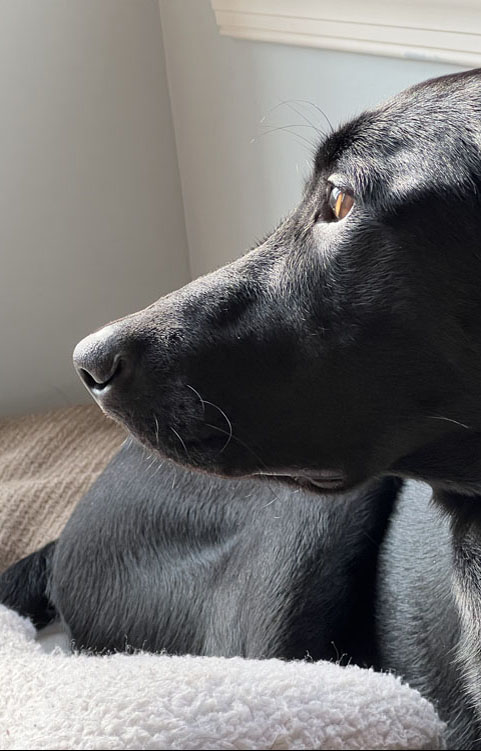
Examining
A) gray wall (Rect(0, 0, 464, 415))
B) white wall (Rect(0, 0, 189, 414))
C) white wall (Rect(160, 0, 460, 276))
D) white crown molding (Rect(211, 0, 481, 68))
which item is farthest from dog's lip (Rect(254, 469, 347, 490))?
white wall (Rect(0, 0, 189, 414))

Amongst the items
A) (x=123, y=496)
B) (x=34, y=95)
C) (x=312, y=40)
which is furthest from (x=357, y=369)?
(x=34, y=95)

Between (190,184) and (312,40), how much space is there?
2.35ft

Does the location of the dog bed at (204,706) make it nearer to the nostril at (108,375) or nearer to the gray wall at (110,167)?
the nostril at (108,375)

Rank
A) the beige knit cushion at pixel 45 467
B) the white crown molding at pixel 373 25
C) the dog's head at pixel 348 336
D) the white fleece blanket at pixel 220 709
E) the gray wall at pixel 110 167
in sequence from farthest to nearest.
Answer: the gray wall at pixel 110 167, the beige knit cushion at pixel 45 467, the white crown molding at pixel 373 25, the dog's head at pixel 348 336, the white fleece blanket at pixel 220 709

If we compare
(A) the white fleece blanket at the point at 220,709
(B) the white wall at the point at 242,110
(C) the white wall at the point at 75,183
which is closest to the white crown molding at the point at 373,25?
(B) the white wall at the point at 242,110

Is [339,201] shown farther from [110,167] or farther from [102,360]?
[110,167]

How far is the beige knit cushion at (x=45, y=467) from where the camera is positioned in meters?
1.54

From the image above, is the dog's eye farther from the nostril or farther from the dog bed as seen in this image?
the dog bed

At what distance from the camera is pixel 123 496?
1258mm

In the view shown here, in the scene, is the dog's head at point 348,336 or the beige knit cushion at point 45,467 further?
the beige knit cushion at point 45,467

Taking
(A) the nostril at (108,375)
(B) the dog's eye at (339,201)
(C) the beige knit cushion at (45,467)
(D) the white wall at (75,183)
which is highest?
(B) the dog's eye at (339,201)

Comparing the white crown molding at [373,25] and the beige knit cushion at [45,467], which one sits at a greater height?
the white crown molding at [373,25]

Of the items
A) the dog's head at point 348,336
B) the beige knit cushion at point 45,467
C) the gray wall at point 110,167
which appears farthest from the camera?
the gray wall at point 110,167

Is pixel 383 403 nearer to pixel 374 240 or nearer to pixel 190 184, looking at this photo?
pixel 374 240
